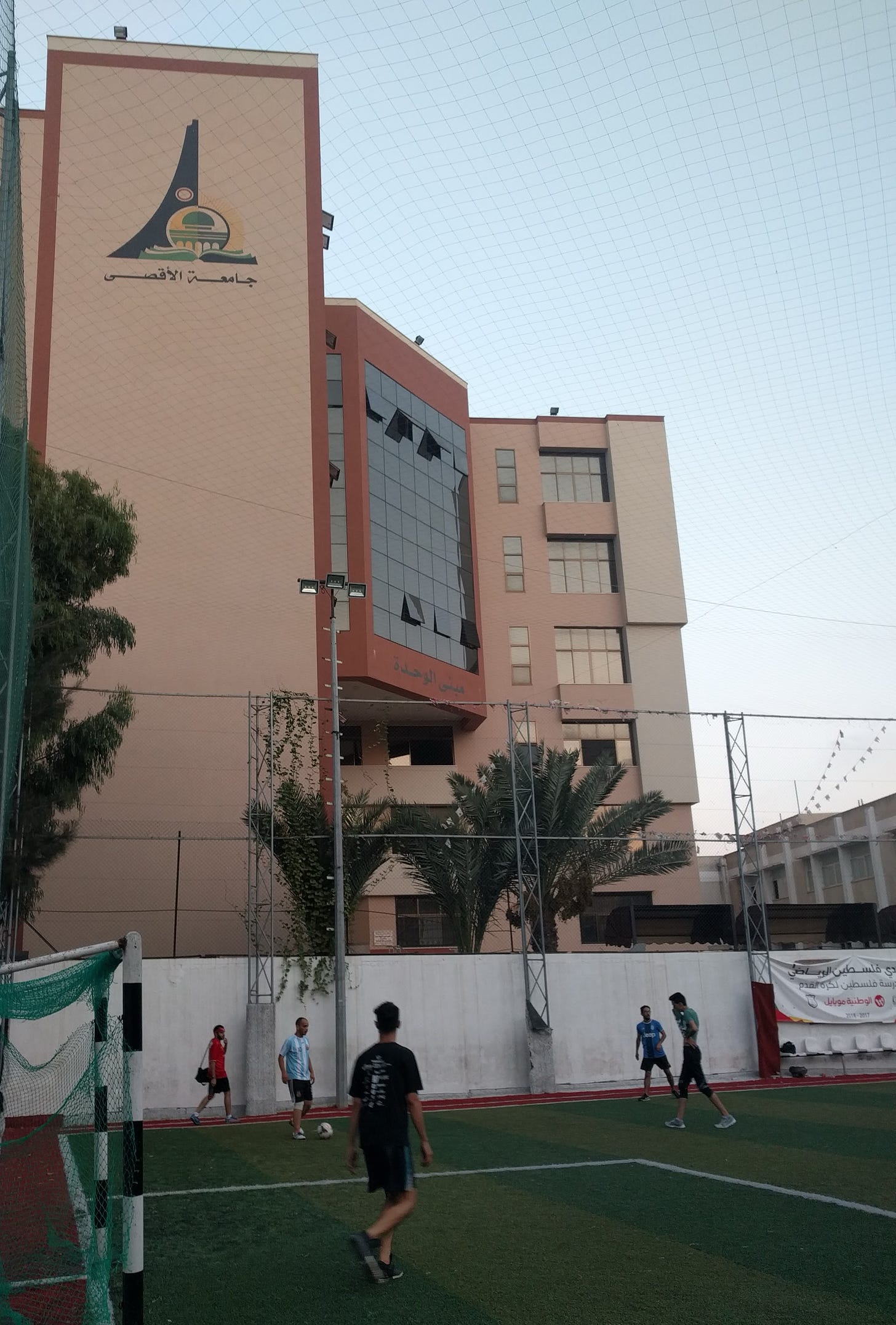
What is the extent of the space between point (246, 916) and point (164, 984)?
197 cm

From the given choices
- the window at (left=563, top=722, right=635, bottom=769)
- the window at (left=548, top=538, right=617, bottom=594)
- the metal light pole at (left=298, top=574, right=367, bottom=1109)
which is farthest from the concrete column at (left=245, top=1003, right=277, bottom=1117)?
the window at (left=548, top=538, right=617, bottom=594)

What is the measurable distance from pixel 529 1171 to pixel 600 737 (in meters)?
33.0

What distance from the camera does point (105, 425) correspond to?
31859 millimetres

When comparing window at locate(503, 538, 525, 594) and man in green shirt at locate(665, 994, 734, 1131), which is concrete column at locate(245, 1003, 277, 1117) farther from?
window at locate(503, 538, 525, 594)

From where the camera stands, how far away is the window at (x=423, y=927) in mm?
37062

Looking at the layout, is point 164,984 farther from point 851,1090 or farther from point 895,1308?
point 895,1308

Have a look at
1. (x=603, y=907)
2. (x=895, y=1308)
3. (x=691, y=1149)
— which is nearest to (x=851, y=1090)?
(x=691, y=1149)

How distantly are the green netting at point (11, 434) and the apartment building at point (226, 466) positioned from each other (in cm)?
1752

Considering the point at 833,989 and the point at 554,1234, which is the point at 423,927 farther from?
the point at 554,1234

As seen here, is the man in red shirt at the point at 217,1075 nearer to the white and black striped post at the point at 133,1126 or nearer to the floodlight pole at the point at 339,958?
the floodlight pole at the point at 339,958

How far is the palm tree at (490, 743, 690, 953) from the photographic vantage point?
26.0 m

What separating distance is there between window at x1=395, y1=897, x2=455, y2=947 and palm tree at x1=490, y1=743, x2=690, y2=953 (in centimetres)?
961

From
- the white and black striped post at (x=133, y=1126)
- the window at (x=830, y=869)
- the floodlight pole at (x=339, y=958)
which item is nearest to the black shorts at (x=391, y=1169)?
the white and black striped post at (x=133, y=1126)

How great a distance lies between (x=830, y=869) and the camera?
45438 mm
